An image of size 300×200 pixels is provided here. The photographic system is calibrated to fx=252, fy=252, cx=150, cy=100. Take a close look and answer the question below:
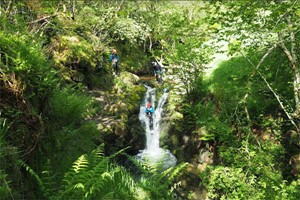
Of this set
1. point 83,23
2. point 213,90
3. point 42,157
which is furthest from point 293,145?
point 83,23

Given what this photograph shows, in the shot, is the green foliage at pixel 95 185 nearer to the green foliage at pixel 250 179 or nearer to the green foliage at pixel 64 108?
the green foliage at pixel 64 108

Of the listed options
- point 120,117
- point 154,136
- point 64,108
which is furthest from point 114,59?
point 64,108

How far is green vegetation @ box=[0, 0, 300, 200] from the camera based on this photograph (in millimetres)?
3135

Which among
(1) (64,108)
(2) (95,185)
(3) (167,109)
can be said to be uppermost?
(3) (167,109)

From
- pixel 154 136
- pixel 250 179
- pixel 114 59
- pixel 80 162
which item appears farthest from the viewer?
pixel 114 59

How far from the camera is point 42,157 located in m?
3.37

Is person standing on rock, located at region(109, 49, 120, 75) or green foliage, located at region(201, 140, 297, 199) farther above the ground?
person standing on rock, located at region(109, 49, 120, 75)

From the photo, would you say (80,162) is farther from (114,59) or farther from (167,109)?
(114,59)

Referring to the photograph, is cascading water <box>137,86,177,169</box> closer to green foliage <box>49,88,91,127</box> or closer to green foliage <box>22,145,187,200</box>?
green foliage <box>49,88,91,127</box>

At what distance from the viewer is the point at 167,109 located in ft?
46.5

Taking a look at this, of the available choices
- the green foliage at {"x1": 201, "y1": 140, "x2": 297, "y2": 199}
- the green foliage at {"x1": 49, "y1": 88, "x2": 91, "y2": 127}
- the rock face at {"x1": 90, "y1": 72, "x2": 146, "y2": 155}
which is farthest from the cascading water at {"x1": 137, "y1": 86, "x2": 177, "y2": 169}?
the green foliage at {"x1": 49, "y1": 88, "x2": 91, "y2": 127}

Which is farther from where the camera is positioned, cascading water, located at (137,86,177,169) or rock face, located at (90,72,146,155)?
cascading water, located at (137,86,177,169)

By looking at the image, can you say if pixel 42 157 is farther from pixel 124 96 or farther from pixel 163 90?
pixel 163 90

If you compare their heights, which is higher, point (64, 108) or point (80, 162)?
point (64, 108)
